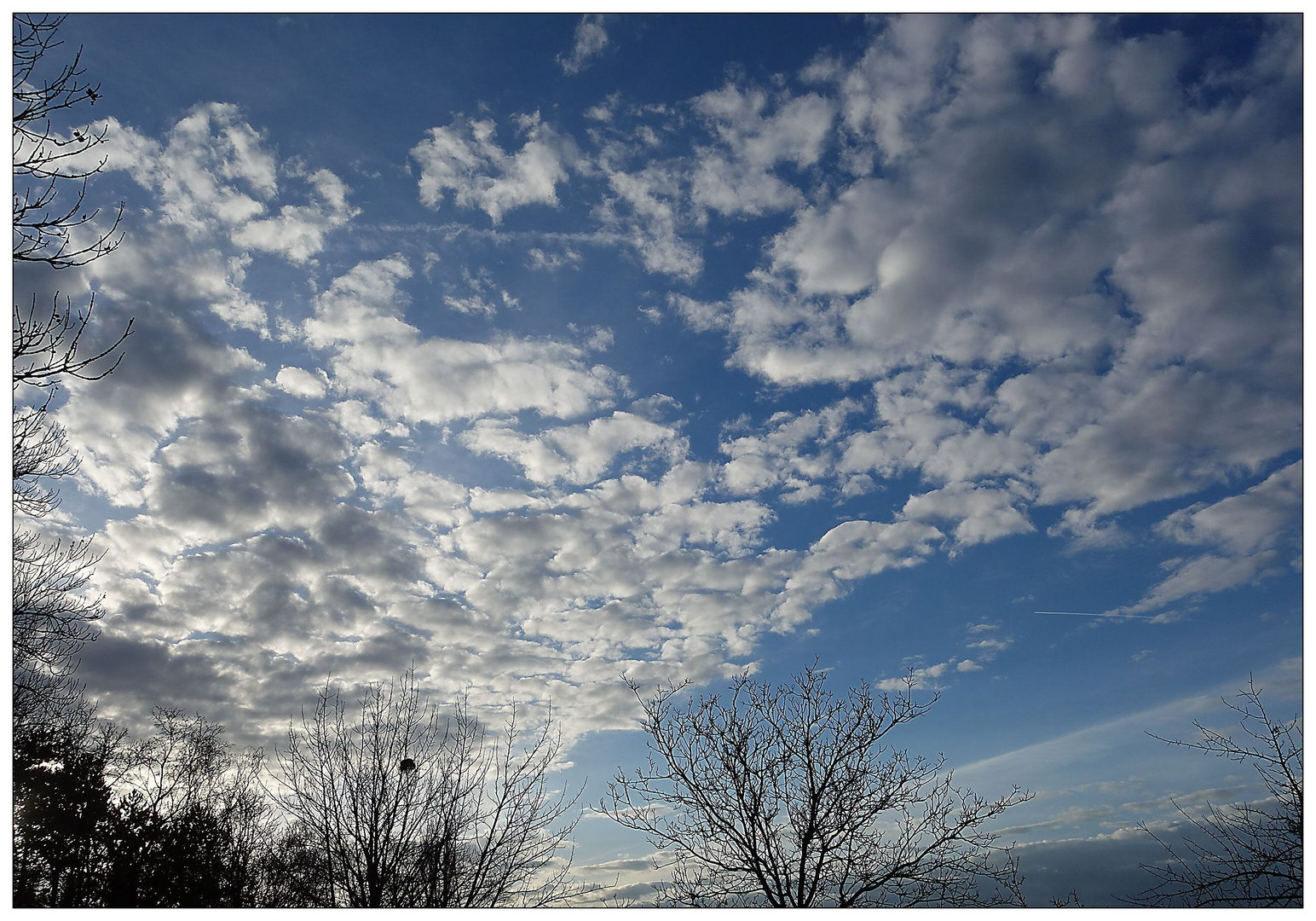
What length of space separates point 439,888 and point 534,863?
4.28ft

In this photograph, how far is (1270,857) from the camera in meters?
9.43

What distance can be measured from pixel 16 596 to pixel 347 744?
5.73 m

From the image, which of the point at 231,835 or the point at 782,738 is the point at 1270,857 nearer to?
the point at 782,738

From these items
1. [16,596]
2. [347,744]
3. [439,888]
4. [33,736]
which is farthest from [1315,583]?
[33,736]

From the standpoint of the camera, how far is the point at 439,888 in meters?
9.75

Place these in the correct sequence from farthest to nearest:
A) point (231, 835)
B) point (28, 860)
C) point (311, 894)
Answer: point (231, 835) < point (28, 860) < point (311, 894)

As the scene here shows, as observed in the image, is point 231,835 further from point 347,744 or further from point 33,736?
point 347,744

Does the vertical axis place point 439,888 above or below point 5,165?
below

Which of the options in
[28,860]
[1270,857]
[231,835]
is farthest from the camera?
[231,835]

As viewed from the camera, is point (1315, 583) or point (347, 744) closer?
point (1315, 583)
